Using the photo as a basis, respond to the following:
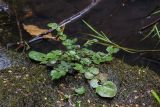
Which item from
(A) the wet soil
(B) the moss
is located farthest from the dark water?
(B) the moss

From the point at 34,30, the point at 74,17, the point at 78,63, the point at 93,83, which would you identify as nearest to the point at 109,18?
the point at 74,17

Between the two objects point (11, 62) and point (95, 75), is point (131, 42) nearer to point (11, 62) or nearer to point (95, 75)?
point (95, 75)

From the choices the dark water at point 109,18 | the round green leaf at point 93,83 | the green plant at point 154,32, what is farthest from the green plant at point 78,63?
the green plant at point 154,32

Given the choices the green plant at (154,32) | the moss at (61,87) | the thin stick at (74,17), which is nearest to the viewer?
the moss at (61,87)

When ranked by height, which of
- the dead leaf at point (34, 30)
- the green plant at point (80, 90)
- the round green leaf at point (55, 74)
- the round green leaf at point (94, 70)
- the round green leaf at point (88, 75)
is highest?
the round green leaf at point (55, 74)

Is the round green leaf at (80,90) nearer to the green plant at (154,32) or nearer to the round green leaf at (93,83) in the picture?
the round green leaf at (93,83)

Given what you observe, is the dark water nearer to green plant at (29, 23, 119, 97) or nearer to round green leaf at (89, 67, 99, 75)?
green plant at (29, 23, 119, 97)
